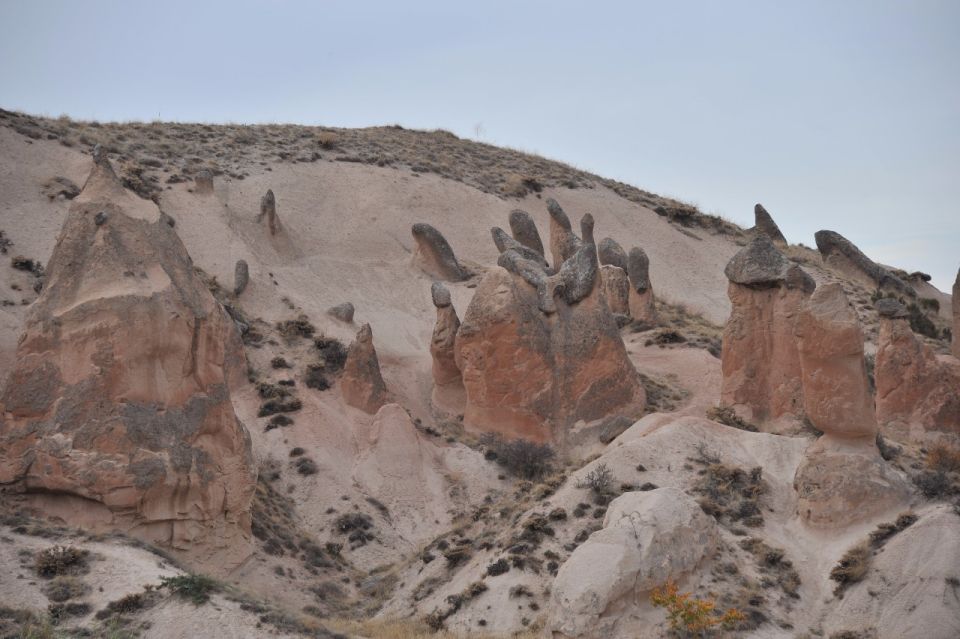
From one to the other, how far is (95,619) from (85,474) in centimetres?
396

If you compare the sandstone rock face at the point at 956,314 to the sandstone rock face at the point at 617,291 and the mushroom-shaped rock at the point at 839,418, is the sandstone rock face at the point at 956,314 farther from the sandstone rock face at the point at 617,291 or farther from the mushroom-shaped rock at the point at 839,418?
the sandstone rock face at the point at 617,291

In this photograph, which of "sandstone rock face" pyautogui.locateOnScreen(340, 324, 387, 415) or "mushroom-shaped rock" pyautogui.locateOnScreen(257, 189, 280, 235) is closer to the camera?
"sandstone rock face" pyautogui.locateOnScreen(340, 324, 387, 415)

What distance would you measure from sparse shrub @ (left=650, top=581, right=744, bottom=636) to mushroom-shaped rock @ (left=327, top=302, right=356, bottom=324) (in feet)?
63.2

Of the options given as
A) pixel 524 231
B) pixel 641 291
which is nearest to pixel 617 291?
pixel 641 291

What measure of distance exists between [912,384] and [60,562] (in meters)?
18.6

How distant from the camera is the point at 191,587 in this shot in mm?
15297

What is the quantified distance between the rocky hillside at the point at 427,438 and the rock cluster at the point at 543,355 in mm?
74

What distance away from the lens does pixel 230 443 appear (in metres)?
20.1

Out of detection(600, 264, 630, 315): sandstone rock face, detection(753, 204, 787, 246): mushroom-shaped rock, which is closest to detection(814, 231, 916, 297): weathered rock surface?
detection(753, 204, 787, 246): mushroom-shaped rock

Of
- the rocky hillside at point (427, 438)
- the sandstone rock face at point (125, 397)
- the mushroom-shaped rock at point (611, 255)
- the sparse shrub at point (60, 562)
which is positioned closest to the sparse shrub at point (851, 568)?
the rocky hillside at point (427, 438)

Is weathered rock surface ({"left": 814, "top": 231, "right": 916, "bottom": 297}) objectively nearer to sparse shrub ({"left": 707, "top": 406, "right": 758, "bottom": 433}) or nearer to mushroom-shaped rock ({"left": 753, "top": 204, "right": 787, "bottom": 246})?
mushroom-shaped rock ({"left": 753, "top": 204, "right": 787, "bottom": 246})

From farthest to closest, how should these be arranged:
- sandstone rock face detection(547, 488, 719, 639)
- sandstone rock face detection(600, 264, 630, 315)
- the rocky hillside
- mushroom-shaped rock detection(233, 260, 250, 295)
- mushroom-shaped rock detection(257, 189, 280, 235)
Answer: mushroom-shaped rock detection(257, 189, 280, 235) → sandstone rock face detection(600, 264, 630, 315) → mushroom-shaped rock detection(233, 260, 250, 295) → the rocky hillside → sandstone rock face detection(547, 488, 719, 639)

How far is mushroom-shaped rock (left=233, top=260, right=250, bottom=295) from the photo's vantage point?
3328 cm

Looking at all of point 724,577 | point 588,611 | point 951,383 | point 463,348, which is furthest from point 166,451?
point 951,383
